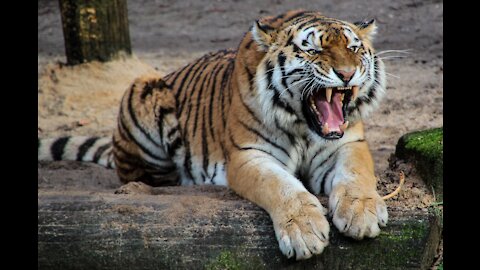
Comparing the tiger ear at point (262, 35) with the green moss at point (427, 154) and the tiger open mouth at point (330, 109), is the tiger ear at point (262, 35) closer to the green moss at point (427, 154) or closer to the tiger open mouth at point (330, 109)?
the tiger open mouth at point (330, 109)

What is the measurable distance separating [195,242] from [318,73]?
93cm

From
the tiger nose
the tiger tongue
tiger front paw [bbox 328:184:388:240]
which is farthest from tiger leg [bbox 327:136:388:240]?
the tiger nose

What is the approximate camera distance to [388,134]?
553 centimetres

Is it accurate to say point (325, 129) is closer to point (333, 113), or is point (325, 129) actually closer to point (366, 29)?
point (333, 113)

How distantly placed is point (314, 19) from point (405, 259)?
132cm

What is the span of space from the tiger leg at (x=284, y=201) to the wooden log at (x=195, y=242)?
61 mm

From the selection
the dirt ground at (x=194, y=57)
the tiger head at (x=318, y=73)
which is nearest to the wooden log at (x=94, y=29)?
the dirt ground at (x=194, y=57)

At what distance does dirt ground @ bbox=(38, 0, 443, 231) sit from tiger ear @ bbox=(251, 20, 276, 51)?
0.59m

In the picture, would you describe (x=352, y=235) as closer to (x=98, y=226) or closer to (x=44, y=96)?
(x=98, y=226)

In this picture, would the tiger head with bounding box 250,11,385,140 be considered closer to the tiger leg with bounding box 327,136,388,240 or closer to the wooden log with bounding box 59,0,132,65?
the tiger leg with bounding box 327,136,388,240

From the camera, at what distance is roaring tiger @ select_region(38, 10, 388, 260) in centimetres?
291

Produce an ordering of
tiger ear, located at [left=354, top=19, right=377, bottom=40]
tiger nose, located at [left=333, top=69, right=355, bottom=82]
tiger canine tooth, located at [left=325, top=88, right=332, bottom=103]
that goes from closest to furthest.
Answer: tiger nose, located at [left=333, top=69, right=355, bottom=82]
tiger canine tooth, located at [left=325, top=88, right=332, bottom=103]
tiger ear, located at [left=354, top=19, right=377, bottom=40]

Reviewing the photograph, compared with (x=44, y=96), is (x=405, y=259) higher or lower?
higher
